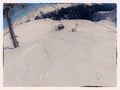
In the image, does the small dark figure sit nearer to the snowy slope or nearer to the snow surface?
the snow surface

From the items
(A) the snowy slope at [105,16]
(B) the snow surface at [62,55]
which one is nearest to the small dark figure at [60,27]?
(B) the snow surface at [62,55]

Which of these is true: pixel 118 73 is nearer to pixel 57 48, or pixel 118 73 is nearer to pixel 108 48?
pixel 108 48

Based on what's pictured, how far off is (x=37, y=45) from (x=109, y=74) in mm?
441

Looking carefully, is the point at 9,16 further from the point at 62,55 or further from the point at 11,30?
the point at 62,55

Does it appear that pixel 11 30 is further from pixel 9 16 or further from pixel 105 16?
pixel 105 16

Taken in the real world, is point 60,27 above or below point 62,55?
above

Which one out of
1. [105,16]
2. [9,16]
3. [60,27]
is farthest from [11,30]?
[105,16]


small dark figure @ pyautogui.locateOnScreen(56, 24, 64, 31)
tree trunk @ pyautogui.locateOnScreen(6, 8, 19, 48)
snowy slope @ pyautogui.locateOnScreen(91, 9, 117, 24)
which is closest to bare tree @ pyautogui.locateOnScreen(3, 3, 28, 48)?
tree trunk @ pyautogui.locateOnScreen(6, 8, 19, 48)

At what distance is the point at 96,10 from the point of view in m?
1.79

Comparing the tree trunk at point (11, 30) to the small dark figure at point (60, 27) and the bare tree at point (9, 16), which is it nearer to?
the bare tree at point (9, 16)

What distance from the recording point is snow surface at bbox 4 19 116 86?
174 centimetres

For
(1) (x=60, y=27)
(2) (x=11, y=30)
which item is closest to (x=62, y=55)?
(1) (x=60, y=27)

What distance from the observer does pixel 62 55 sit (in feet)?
5.77

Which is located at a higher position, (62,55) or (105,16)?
(105,16)
